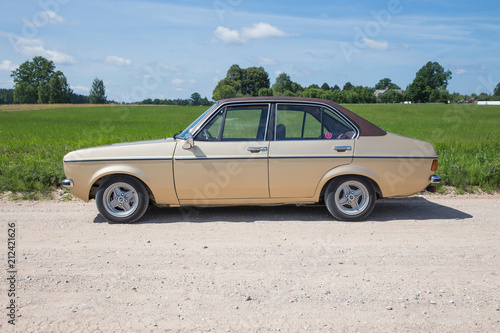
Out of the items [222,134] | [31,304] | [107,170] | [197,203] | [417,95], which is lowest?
[31,304]

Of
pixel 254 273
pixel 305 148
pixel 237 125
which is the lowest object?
pixel 254 273

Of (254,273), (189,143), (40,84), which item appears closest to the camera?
(254,273)

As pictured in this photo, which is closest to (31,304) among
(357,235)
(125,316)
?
(125,316)

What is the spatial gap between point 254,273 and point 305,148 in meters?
2.39

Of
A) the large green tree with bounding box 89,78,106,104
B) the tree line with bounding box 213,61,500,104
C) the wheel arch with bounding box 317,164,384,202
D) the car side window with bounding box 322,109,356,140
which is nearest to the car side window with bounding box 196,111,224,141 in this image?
the car side window with bounding box 322,109,356,140

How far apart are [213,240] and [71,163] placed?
250 cm

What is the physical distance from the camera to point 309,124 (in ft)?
20.2

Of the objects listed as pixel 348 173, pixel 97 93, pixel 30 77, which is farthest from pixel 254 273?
pixel 30 77

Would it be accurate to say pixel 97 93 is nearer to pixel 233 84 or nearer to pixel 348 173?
pixel 233 84

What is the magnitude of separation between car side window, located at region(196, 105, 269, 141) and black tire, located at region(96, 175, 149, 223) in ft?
3.72

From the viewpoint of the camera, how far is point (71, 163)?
6.10 meters

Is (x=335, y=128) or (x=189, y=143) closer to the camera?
(x=189, y=143)

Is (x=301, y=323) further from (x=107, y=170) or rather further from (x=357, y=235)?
(x=107, y=170)

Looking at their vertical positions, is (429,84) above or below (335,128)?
above
